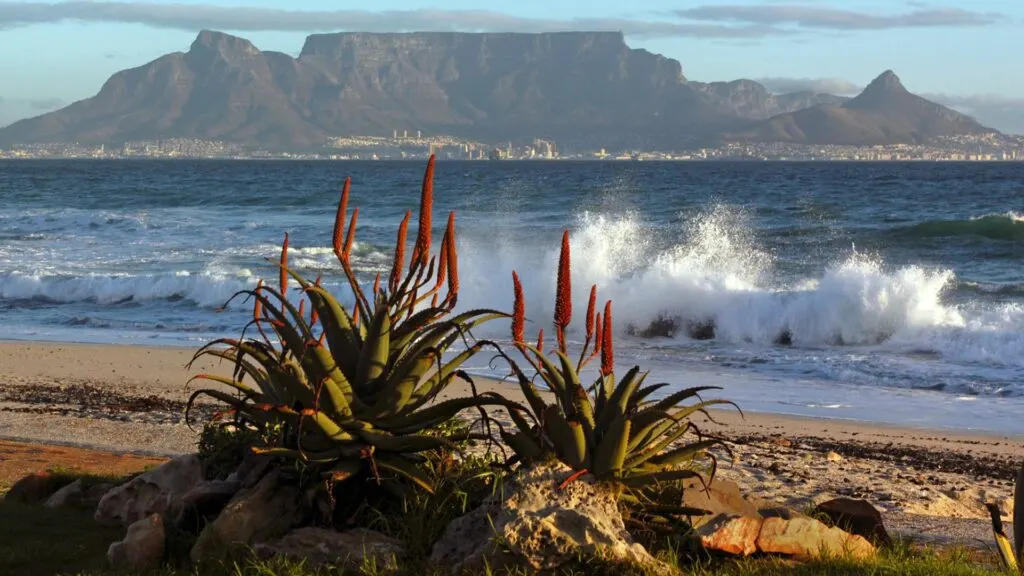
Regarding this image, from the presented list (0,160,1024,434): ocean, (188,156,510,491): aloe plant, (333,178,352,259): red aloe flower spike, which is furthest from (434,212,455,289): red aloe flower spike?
(0,160,1024,434): ocean

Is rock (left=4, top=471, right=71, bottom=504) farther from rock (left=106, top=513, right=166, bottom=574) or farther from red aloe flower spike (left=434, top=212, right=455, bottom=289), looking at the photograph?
red aloe flower spike (left=434, top=212, right=455, bottom=289)

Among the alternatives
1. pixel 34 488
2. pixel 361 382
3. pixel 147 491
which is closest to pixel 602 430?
pixel 361 382

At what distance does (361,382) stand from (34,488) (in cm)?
259

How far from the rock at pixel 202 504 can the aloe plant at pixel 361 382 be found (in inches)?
10.9

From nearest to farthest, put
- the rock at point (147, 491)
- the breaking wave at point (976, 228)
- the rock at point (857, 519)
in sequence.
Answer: the rock at point (857, 519) < the rock at point (147, 491) < the breaking wave at point (976, 228)

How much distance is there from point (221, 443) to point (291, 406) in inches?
36.9

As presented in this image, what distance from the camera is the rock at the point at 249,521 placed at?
570 cm

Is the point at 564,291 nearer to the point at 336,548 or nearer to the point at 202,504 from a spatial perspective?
the point at 336,548

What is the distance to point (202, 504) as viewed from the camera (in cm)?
611

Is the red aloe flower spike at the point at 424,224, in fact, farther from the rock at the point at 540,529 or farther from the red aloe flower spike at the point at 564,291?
the rock at the point at 540,529

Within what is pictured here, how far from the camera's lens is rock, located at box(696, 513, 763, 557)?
556 cm

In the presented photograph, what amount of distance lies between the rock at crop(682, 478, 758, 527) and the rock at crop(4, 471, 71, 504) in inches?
151

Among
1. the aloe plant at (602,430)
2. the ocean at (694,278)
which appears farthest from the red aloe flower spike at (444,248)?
the ocean at (694,278)

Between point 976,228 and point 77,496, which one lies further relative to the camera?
point 976,228
